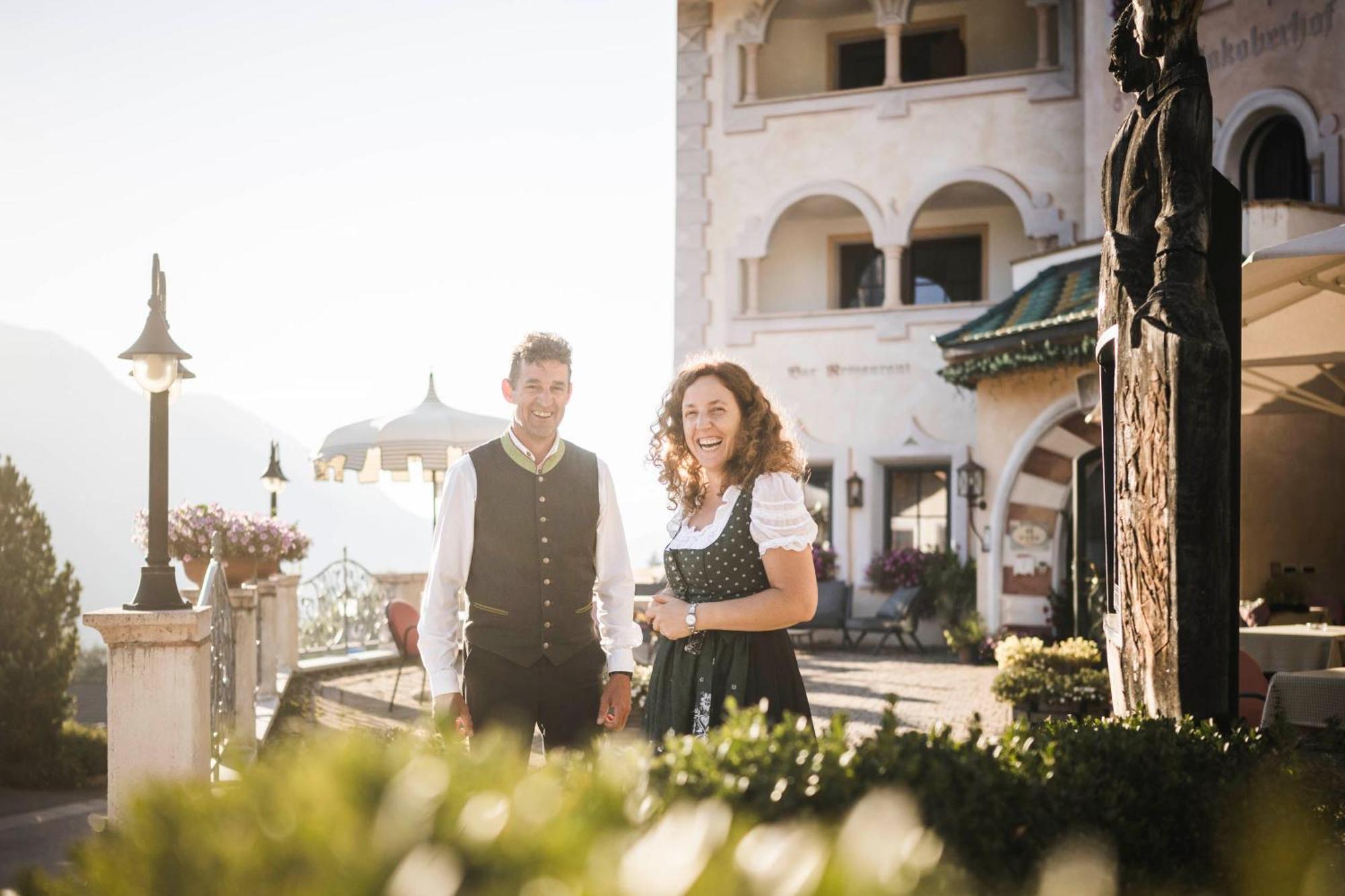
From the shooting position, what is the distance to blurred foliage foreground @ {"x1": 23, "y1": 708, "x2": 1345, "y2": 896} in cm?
121

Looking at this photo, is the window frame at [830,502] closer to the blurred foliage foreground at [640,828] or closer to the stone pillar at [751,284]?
the stone pillar at [751,284]

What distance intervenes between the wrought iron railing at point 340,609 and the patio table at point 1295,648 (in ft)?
34.4

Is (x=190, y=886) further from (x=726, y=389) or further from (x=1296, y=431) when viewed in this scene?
(x=1296, y=431)

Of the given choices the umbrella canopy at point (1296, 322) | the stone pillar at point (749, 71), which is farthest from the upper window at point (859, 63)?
the umbrella canopy at point (1296, 322)

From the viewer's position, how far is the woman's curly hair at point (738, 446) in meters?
3.89

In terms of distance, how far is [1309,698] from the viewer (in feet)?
18.7

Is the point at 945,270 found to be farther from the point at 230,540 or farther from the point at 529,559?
the point at 529,559

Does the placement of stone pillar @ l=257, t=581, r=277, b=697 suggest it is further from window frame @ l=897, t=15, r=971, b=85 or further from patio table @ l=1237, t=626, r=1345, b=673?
window frame @ l=897, t=15, r=971, b=85

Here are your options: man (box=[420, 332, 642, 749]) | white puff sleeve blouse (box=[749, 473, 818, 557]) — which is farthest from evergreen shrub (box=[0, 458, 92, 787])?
white puff sleeve blouse (box=[749, 473, 818, 557])

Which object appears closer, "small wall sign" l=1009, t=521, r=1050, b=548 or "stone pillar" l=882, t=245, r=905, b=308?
"small wall sign" l=1009, t=521, r=1050, b=548

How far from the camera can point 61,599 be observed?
8.95m

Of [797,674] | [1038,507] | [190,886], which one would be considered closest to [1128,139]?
[797,674]

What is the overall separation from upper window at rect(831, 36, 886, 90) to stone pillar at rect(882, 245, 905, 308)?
2.94 meters

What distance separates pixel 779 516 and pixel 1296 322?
8.02m
